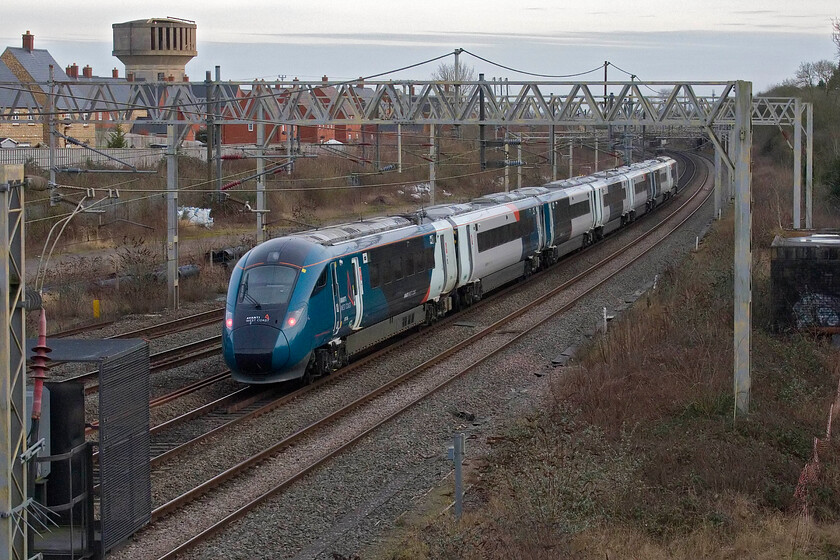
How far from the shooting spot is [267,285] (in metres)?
16.1

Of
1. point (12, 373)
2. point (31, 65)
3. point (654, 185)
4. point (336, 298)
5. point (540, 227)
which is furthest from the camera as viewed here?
point (31, 65)

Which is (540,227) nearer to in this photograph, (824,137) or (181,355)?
(181,355)

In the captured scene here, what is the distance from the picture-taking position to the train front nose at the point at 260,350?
15555 millimetres

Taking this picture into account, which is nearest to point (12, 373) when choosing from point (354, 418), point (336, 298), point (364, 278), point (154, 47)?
point (354, 418)

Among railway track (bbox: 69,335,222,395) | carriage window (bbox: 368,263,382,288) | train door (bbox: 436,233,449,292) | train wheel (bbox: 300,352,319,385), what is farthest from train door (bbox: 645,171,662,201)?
train wheel (bbox: 300,352,319,385)

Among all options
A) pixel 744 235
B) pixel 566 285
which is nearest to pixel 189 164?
pixel 566 285

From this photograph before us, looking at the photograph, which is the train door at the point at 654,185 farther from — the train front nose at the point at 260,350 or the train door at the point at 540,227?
the train front nose at the point at 260,350

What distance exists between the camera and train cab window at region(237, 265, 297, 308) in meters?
16.0

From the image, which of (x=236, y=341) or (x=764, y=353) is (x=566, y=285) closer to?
(x=764, y=353)

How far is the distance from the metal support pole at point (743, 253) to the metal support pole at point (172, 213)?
13702 mm

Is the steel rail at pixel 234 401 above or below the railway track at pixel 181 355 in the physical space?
below

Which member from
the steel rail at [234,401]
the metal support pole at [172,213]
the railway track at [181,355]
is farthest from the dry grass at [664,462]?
the metal support pole at [172,213]

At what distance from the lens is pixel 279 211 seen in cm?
4503

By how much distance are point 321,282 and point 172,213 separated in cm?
878
